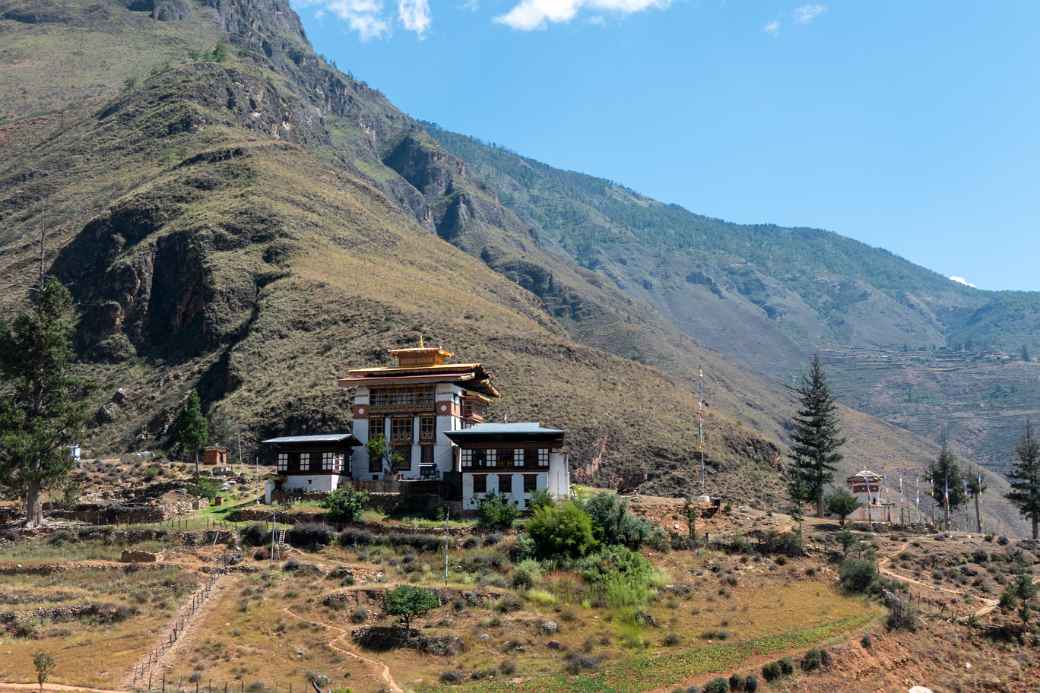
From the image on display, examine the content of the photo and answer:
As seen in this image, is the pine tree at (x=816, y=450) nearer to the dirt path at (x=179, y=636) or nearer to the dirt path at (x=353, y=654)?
the dirt path at (x=353, y=654)

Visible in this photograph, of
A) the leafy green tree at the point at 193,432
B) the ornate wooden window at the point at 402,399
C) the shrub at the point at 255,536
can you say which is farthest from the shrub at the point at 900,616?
the leafy green tree at the point at 193,432

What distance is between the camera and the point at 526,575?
46.8 meters

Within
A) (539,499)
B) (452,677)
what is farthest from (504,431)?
(452,677)

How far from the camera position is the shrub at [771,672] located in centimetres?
3872

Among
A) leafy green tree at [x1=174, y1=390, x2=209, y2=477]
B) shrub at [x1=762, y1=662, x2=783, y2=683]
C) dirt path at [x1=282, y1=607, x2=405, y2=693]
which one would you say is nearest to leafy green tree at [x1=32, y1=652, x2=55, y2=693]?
dirt path at [x1=282, y1=607, x2=405, y2=693]

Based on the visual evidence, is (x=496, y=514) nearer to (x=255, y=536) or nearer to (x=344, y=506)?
(x=344, y=506)

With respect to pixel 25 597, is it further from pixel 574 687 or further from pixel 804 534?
pixel 804 534

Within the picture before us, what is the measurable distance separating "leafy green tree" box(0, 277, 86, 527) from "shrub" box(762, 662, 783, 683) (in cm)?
3561

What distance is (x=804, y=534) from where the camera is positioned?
56.9 meters

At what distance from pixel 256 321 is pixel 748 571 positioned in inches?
2675

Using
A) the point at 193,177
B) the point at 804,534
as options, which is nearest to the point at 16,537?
the point at 804,534

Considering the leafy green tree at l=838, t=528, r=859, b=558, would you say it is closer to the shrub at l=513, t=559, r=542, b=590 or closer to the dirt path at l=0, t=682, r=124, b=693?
the shrub at l=513, t=559, r=542, b=590

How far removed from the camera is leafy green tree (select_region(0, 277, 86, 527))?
2095 inches

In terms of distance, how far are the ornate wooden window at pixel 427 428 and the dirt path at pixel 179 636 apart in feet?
58.3
